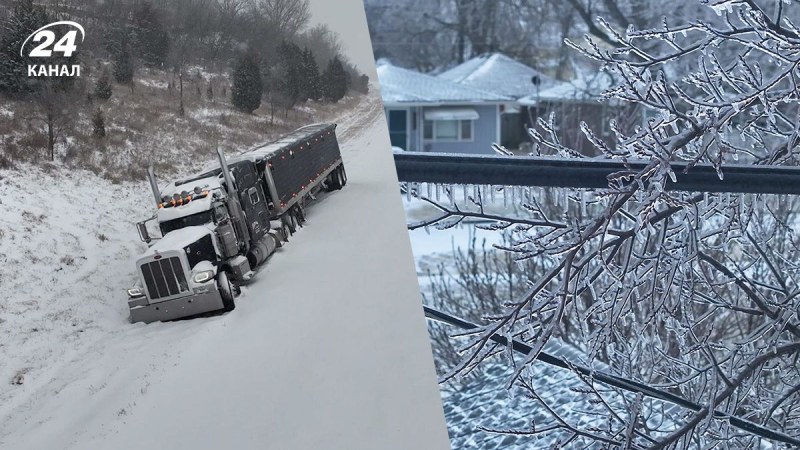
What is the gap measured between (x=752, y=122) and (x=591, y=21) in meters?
9.31

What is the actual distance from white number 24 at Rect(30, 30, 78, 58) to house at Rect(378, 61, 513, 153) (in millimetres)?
13322

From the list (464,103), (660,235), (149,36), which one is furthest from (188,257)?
(464,103)

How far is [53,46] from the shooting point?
2.59 metres

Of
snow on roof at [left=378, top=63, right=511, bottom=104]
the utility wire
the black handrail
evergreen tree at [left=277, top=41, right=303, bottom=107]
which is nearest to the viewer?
the black handrail

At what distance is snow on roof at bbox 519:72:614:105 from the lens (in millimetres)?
11250

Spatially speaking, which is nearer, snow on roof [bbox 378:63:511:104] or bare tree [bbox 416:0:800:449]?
bare tree [bbox 416:0:800:449]

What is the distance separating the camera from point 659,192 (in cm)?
208

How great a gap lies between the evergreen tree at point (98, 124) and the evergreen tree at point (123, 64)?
0.45 feet

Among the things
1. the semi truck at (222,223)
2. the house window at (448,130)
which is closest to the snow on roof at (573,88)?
the house window at (448,130)

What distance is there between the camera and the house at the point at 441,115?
16234 millimetres

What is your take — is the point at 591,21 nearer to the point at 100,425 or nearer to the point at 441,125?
the point at 441,125

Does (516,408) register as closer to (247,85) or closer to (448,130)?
(247,85)

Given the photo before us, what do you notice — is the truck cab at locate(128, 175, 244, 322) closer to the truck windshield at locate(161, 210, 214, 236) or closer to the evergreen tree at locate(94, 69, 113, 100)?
the truck windshield at locate(161, 210, 214, 236)

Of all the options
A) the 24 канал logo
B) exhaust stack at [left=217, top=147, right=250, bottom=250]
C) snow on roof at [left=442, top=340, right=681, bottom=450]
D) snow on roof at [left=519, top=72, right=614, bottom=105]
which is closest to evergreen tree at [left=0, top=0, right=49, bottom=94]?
the 24 канал logo
